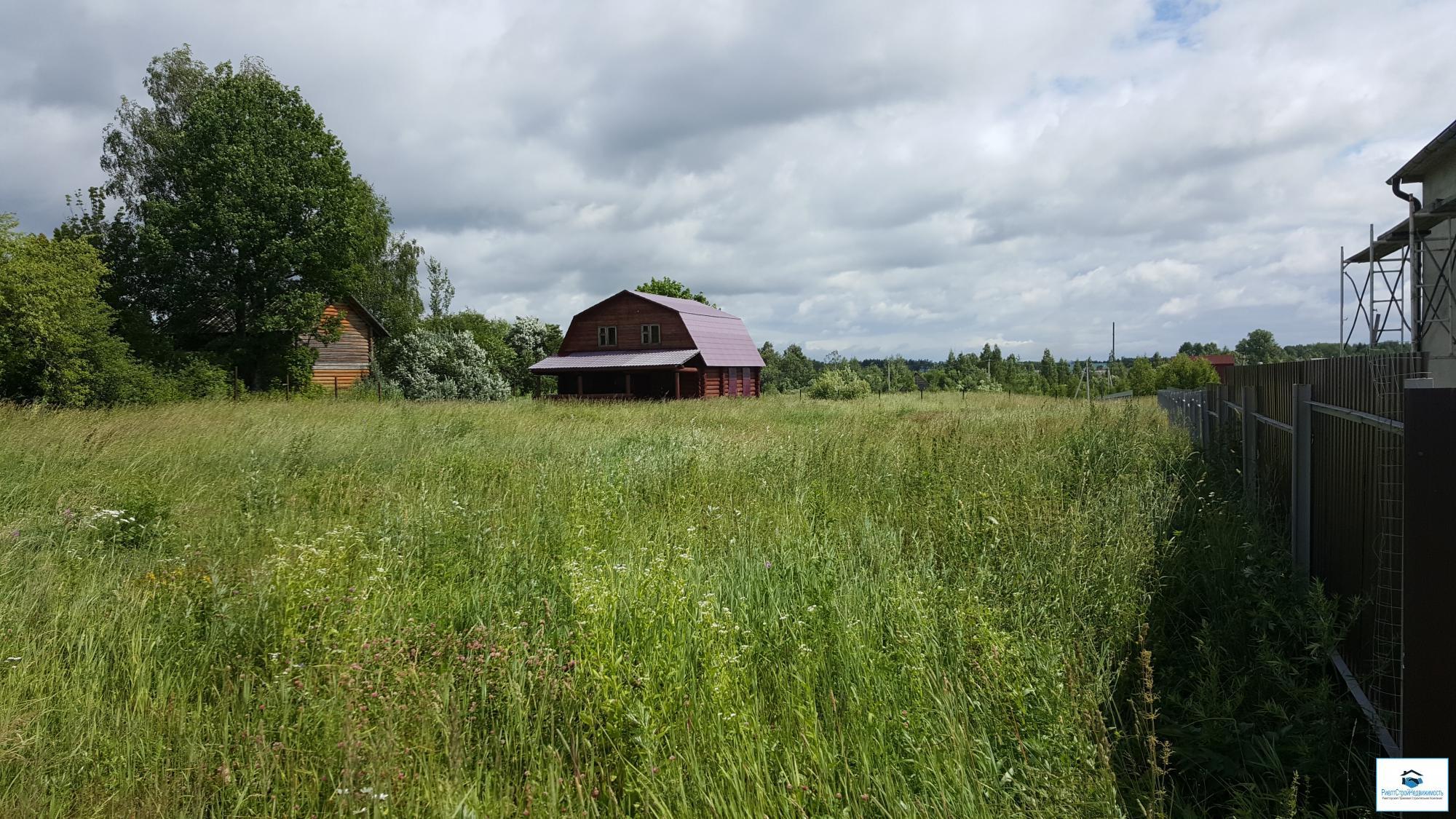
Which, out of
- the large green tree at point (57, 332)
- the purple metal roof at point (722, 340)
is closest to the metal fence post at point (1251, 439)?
the large green tree at point (57, 332)

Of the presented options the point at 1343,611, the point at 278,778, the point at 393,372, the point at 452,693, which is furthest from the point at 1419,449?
the point at 393,372

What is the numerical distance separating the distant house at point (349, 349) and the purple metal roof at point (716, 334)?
1293 centimetres

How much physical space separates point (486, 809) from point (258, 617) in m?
2.29

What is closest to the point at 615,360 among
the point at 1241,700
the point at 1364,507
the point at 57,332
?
the point at 57,332

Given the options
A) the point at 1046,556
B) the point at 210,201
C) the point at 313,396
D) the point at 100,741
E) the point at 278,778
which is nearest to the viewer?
the point at 278,778

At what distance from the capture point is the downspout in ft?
33.1

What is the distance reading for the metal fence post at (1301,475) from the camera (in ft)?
16.8

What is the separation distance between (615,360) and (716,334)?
6062 millimetres

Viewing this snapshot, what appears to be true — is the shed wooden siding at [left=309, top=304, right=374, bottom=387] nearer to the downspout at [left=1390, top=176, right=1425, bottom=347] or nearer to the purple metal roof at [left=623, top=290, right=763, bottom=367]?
the purple metal roof at [left=623, top=290, right=763, bottom=367]

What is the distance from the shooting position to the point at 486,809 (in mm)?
2812

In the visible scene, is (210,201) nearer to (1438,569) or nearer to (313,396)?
(313,396)

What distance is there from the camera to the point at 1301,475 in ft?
17.2

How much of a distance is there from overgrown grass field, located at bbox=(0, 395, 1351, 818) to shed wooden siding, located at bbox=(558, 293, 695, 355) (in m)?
31.0

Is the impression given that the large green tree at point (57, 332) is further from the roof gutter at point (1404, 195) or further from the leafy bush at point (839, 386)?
the leafy bush at point (839, 386)
